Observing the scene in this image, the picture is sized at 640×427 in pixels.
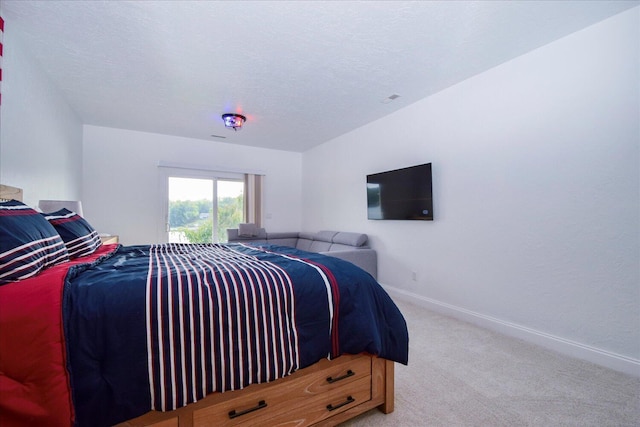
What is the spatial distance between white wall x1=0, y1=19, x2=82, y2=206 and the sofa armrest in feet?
10.6

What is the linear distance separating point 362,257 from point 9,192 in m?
3.62

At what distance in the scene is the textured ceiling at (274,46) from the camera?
1.98m

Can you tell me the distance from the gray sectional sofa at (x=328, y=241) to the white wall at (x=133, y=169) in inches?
54.0

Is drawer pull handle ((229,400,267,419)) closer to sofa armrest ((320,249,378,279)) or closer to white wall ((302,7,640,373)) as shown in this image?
white wall ((302,7,640,373))

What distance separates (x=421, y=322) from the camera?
2955mm

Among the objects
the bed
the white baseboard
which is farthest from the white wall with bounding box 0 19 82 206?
the white baseboard

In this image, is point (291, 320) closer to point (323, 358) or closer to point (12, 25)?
point (323, 358)

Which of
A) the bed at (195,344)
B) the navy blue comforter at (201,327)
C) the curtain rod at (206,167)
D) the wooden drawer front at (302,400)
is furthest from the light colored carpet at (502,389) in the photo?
the curtain rod at (206,167)

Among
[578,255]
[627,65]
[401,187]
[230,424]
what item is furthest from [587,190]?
[230,424]

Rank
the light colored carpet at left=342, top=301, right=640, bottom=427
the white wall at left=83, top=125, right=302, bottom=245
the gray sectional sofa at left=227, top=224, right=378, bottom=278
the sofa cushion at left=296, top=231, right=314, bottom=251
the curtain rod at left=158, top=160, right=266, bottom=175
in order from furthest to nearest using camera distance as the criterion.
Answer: the sofa cushion at left=296, top=231, right=314, bottom=251, the curtain rod at left=158, top=160, right=266, bottom=175, the white wall at left=83, top=125, right=302, bottom=245, the gray sectional sofa at left=227, top=224, right=378, bottom=278, the light colored carpet at left=342, top=301, right=640, bottom=427

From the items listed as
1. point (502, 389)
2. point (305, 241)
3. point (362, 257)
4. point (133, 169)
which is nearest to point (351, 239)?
point (362, 257)

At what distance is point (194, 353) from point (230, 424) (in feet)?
1.30

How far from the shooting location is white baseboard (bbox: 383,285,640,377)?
2002 millimetres

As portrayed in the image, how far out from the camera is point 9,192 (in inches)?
81.1
